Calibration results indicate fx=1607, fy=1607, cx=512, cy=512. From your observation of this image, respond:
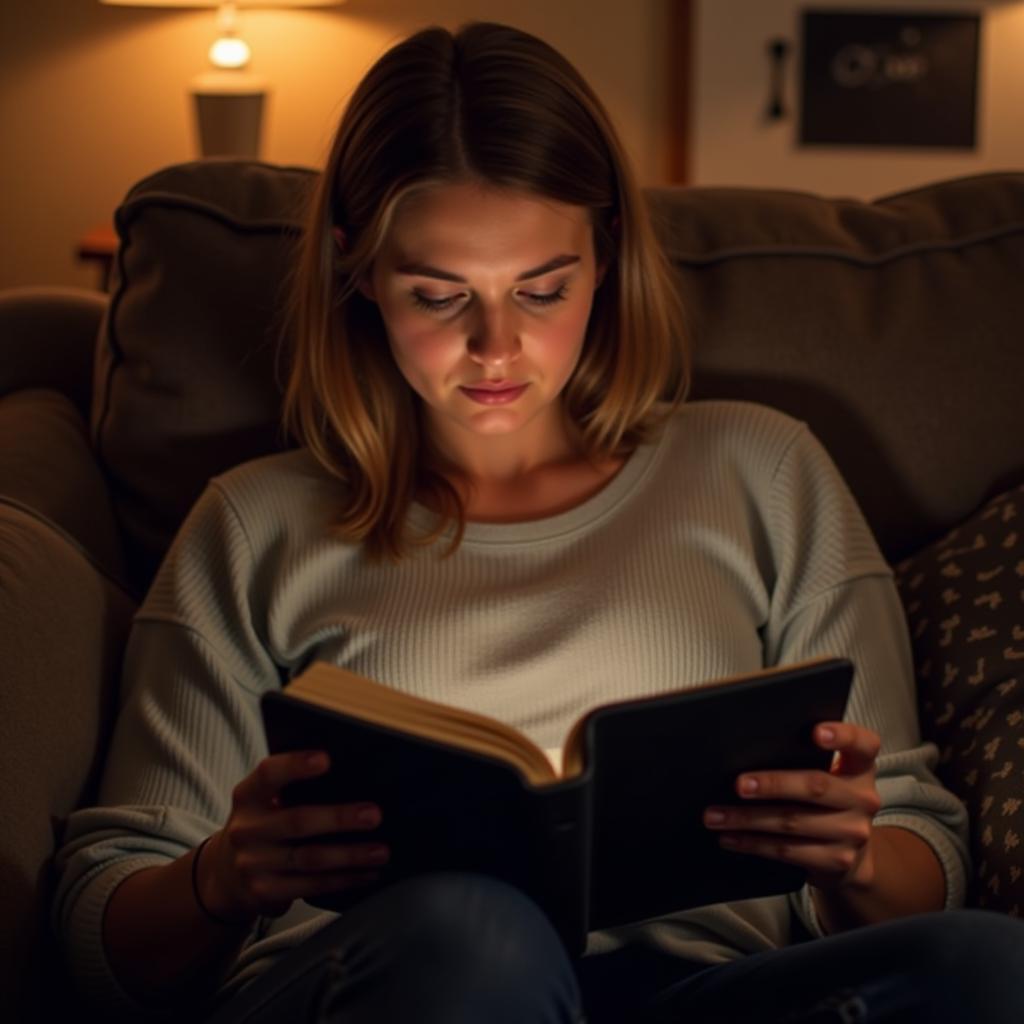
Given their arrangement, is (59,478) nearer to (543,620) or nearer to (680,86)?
(543,620)

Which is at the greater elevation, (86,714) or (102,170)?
(102,170)

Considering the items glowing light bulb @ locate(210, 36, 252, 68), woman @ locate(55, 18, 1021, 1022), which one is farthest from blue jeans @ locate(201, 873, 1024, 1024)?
glowing light bulb @ locate(210, 36, 252, 68)

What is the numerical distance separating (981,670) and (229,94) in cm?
184

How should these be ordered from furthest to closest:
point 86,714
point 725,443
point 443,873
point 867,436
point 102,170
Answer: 1. point 102,170
2. point 867,436
3. point 725,443
4. point 86,714
5. point 443,873

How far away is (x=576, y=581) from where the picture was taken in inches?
51.9

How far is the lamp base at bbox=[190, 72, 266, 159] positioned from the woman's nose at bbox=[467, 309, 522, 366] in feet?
5.25

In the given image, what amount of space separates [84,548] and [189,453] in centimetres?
15

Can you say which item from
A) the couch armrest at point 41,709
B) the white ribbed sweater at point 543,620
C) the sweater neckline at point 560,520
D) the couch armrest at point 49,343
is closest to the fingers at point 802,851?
the white ribbed sweater at point 543,620

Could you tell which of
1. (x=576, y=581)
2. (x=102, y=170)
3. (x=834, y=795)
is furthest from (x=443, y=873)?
(x=102, y=170)

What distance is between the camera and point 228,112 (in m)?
2.73

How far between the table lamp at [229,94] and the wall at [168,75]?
212mm

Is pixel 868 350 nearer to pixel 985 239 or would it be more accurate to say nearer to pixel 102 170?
pixel 985 239

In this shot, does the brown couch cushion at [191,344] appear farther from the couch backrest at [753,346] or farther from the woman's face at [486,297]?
the woman's face at [486,297]

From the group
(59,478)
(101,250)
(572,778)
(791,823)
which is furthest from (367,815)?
(101,250)
